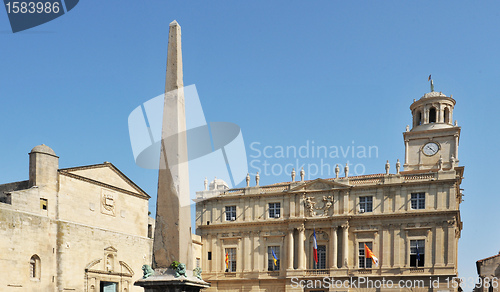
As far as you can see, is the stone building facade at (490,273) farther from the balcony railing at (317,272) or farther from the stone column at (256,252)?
the stone column at (256,252)

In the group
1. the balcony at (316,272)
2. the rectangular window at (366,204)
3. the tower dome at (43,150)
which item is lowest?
the balcony at (316,272)

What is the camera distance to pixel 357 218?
4225 cm

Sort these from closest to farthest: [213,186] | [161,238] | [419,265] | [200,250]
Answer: [161,238], [419,265], [200,250], [213,186]

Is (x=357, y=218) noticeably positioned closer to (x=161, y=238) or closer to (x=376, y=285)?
(x=376, y=285)

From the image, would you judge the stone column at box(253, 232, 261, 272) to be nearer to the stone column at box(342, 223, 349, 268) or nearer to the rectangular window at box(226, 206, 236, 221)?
the rectangular window at box(226, 206, 236, 221)

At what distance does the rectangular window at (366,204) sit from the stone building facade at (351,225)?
77mm

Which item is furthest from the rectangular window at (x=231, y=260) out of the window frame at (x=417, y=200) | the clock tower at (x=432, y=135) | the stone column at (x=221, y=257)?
the clock tower at (x=432, y=135)

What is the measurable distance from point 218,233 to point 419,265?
Answer: 16.4 m

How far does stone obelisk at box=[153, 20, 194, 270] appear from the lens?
41.5 ft

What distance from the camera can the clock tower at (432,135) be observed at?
46156mm

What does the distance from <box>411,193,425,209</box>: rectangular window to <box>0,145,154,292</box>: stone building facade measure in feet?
63.4

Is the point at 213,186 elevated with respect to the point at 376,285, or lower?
elevated

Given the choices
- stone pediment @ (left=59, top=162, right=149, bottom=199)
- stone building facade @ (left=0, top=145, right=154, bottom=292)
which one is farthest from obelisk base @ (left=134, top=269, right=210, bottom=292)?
stone pediment @ (left=59, top=162, right=149, bottom=199)

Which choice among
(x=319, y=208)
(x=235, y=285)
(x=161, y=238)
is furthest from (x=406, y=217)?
(x=161, y=238)
